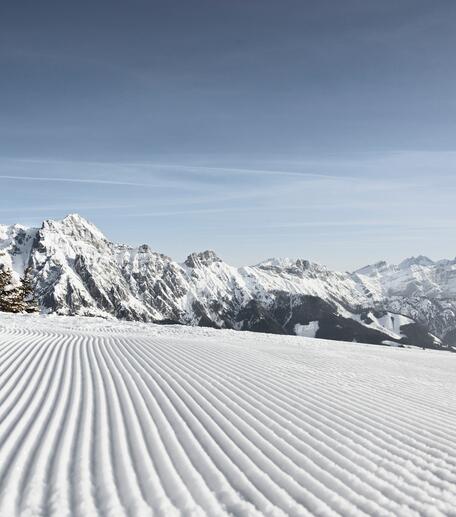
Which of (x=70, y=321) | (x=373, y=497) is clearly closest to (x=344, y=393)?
(x=373, y=497)

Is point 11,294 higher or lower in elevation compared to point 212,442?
higher

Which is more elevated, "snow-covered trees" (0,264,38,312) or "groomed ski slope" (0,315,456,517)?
"snow-covered trees" (0,264,38,312)

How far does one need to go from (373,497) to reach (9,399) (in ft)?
23.3

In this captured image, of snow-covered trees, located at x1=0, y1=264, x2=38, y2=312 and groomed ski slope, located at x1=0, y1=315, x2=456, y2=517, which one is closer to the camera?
groomed ski slope, located at x1=0, y1=315, x2=456, y2=517

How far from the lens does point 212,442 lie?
308 inches

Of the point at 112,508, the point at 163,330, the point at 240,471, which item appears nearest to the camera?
the point at 112,508

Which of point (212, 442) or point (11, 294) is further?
point (11, 294)

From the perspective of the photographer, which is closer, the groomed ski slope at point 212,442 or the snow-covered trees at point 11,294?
the groomed ski slope at point 212,442

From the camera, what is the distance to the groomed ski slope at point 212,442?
5.75m

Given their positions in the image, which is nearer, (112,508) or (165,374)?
(112,508)

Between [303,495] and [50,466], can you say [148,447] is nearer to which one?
[50,466]

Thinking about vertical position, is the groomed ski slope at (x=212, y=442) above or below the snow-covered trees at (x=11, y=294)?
below

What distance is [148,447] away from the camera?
7.29 metres

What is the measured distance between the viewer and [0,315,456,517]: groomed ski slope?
18.9ft
